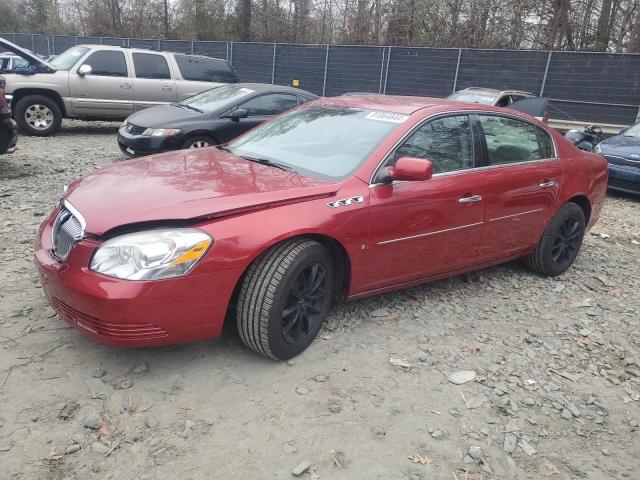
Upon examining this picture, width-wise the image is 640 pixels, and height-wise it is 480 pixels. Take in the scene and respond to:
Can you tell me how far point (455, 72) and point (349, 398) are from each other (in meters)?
14.8

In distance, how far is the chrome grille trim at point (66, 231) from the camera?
2.82 meters

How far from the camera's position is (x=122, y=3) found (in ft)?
104

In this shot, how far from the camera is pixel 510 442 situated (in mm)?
2725

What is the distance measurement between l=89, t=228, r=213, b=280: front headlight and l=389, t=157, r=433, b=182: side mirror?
133cm

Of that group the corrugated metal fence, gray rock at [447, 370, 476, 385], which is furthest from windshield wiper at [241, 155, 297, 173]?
the corrugated metal fence

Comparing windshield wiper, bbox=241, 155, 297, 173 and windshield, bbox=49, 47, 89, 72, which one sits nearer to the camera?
windshield wiper, bbox=241, 155, 297, 173

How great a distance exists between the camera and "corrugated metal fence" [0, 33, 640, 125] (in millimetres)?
14047

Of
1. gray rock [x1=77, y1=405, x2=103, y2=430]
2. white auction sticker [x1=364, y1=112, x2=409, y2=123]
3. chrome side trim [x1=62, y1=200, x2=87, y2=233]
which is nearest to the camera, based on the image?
gray rock [x1=77, y1=405, x2=103, y2=430]

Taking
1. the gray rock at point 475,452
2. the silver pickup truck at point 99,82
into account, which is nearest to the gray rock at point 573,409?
the gray rock at point 475,452

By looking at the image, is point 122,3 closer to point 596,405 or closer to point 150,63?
point 150,63

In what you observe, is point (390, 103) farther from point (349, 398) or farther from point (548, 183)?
point (349, 398)

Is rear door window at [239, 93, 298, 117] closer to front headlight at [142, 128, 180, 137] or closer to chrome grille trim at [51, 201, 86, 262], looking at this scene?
front headlight at [142, 128, 180, 137]

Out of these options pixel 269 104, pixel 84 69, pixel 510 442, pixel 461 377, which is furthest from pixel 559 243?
pixel 84 69

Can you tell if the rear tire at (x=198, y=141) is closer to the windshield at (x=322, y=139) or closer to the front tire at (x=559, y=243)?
the windshield at (x=322, y=139)
